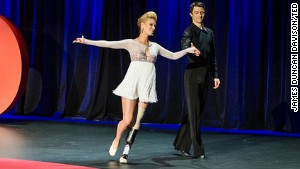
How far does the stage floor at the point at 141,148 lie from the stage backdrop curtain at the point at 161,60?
668mm

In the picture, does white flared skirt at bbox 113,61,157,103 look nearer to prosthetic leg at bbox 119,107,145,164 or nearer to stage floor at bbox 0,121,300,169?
prosthetic leg at bbox 119,107,145,164

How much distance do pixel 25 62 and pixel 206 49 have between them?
11.0 feet

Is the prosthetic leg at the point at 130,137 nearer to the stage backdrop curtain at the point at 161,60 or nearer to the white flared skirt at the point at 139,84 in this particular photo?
the white flared skirt at the point at 139,84

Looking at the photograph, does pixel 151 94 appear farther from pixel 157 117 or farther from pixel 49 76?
pixel 49 76

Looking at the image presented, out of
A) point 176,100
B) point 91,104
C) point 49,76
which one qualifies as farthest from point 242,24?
point 49,76

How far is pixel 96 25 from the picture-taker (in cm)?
894

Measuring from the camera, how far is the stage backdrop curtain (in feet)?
25.7

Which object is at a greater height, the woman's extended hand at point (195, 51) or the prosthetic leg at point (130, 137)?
the woman's extended hand at point (195, 51)

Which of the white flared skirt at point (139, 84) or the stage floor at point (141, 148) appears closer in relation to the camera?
the white flared skirt at point (139, 84)

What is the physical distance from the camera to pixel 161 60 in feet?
27.9

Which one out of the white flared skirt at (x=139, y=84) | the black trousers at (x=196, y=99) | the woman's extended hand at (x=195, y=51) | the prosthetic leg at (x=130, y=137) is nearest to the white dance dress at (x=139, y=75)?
the white flared skirt at (x=139, y=84)

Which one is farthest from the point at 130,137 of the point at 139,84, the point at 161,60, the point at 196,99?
the point at 161,60

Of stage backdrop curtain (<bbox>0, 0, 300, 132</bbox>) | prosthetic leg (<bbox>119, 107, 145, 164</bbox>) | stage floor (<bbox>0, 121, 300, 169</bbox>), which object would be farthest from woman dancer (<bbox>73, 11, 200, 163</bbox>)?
stage backdrop curtain (<bbox>0, 0, 300, 132</bbox>)

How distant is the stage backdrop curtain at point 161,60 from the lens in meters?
7.84
